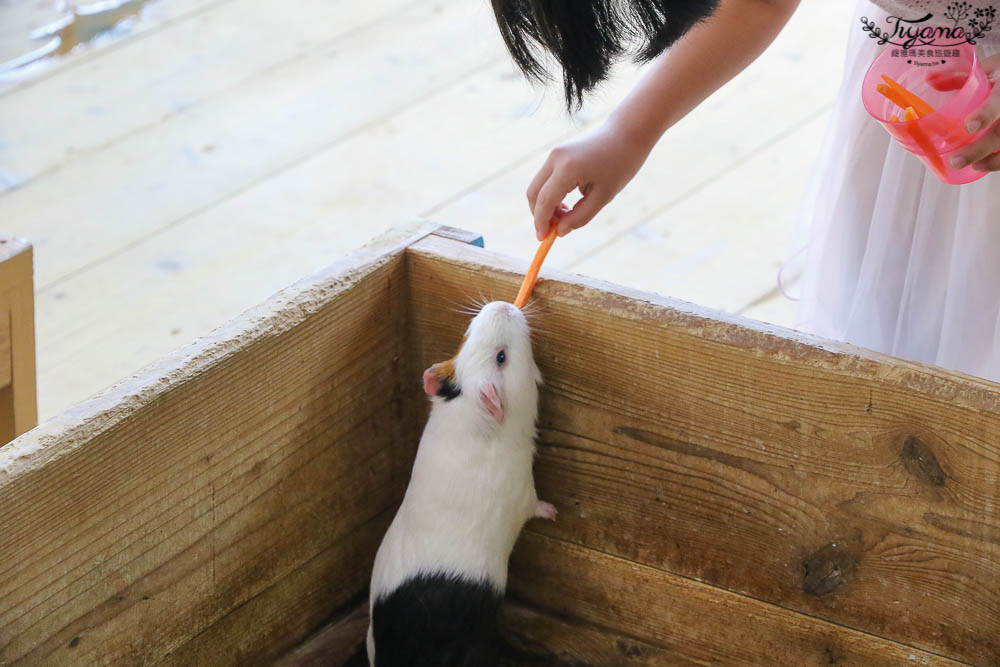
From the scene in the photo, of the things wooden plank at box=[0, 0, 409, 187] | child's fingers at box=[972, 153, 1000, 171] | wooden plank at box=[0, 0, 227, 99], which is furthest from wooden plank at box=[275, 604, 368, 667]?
wooden plank at box=[0, 0, 227, 99]

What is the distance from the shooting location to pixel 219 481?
2.68ft

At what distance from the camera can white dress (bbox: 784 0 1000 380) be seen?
1.01 meters

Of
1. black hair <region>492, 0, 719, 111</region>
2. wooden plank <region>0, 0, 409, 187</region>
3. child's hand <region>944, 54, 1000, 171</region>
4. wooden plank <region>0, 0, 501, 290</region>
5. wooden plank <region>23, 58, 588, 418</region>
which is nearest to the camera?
black hair <region>492, 0, 719, 111</region>

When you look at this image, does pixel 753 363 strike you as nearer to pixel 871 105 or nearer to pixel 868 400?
pixel 868 400

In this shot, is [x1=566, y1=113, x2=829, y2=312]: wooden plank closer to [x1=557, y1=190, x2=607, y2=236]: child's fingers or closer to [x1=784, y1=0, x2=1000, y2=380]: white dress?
[x1=784, y1=0, x2=1000, y2=380]: white dress

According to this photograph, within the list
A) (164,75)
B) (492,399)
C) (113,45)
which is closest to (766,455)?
(492,399)

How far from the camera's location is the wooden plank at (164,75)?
2078 mm

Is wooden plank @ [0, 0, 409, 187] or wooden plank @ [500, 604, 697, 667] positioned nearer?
wooden plank @ [500, 604, 697, 667]

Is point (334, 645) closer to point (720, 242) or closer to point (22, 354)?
point (22, 354)

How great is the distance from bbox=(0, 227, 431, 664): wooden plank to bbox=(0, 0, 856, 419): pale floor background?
776 mm

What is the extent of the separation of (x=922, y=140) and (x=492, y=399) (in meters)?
0.36

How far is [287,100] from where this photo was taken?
2186 millimetres

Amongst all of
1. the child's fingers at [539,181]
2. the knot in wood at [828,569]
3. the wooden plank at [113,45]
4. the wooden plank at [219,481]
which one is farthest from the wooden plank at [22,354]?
the wooden plank at [113,45]
